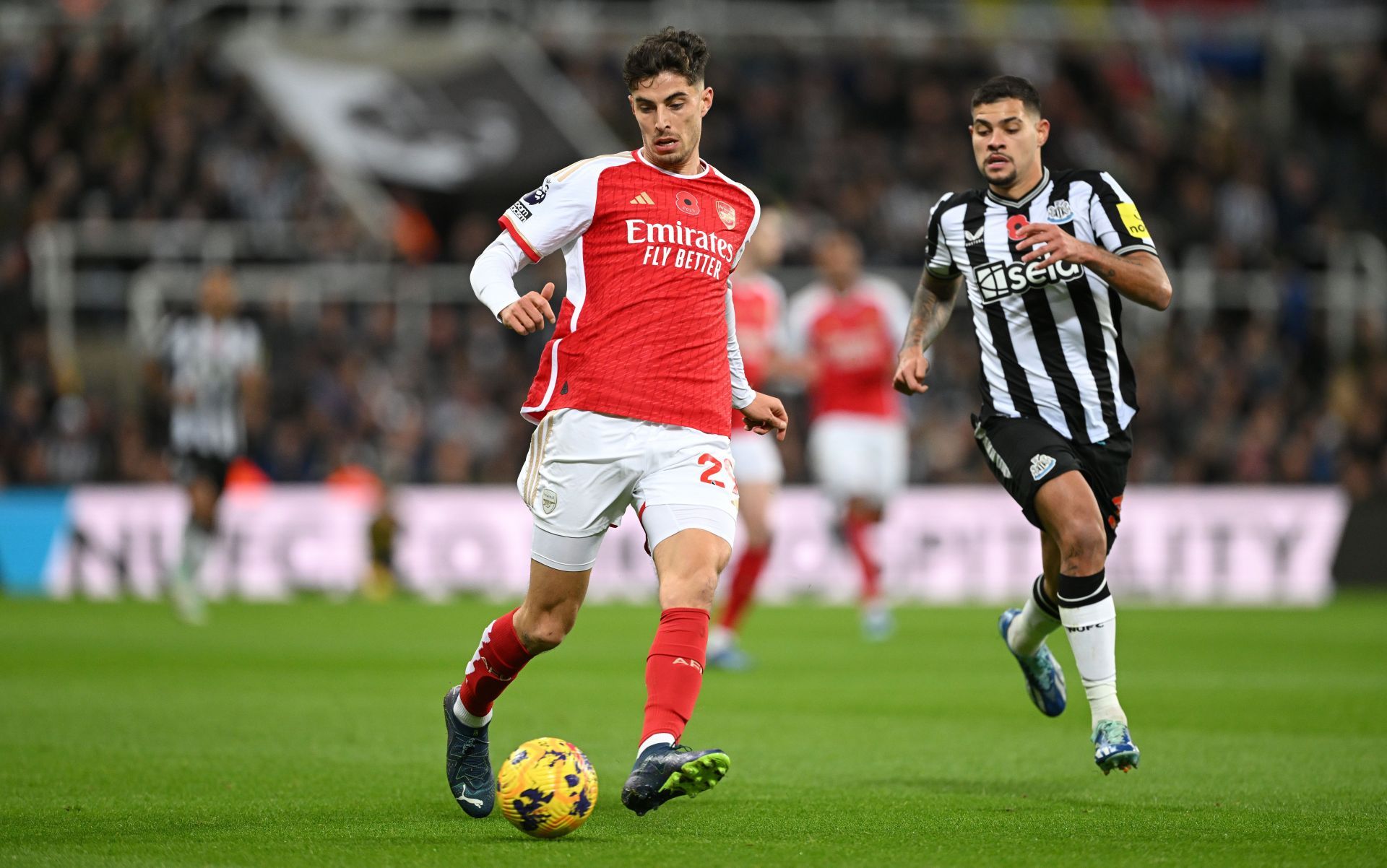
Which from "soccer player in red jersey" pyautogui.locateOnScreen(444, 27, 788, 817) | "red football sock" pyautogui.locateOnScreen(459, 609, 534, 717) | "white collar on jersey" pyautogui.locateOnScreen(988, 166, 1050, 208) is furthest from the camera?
"white collar on jersey" pyautogui.locateOnScreen(988, 166, 1050, 208)

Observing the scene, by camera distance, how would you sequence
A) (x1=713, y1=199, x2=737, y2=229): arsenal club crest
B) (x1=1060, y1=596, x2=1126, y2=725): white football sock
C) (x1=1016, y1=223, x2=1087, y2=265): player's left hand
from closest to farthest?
(x1=713, y1=199, x2=737, y2=229): arsenal club crest, (x1=1016, y1=223, x2=1087, y2=265): player's left hand, (x1=1060, y1=596, x2=1126, y2=725): white football sock

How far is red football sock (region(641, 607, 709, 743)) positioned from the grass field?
0.36m

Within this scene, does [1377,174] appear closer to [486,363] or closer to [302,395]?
[486,363]

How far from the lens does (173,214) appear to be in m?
20.9

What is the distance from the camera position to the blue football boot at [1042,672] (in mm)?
7266

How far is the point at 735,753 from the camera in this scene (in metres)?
7.20

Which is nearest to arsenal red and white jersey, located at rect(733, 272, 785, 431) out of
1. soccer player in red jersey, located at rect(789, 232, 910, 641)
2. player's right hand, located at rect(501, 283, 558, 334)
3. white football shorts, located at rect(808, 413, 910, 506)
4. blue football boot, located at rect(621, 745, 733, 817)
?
soccer player in red jersey, located at rect(789, 232, 910, 641)

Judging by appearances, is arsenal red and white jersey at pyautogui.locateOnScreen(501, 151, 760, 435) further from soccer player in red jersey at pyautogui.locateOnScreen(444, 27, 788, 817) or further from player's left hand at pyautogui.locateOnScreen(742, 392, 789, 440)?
player's left hand at pyautogui.locateOnScreen(742, 392, 789, 440)

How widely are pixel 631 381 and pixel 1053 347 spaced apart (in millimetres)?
1970

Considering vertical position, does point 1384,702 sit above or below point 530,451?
below

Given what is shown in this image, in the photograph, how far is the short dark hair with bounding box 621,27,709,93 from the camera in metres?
5.49

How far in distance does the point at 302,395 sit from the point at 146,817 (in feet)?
47.8

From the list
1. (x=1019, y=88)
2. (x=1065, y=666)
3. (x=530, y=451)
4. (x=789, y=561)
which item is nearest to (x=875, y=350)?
(x=1065, y=666)

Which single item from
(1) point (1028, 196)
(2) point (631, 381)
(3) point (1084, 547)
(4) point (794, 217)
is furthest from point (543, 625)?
(4) point (794, 217)
